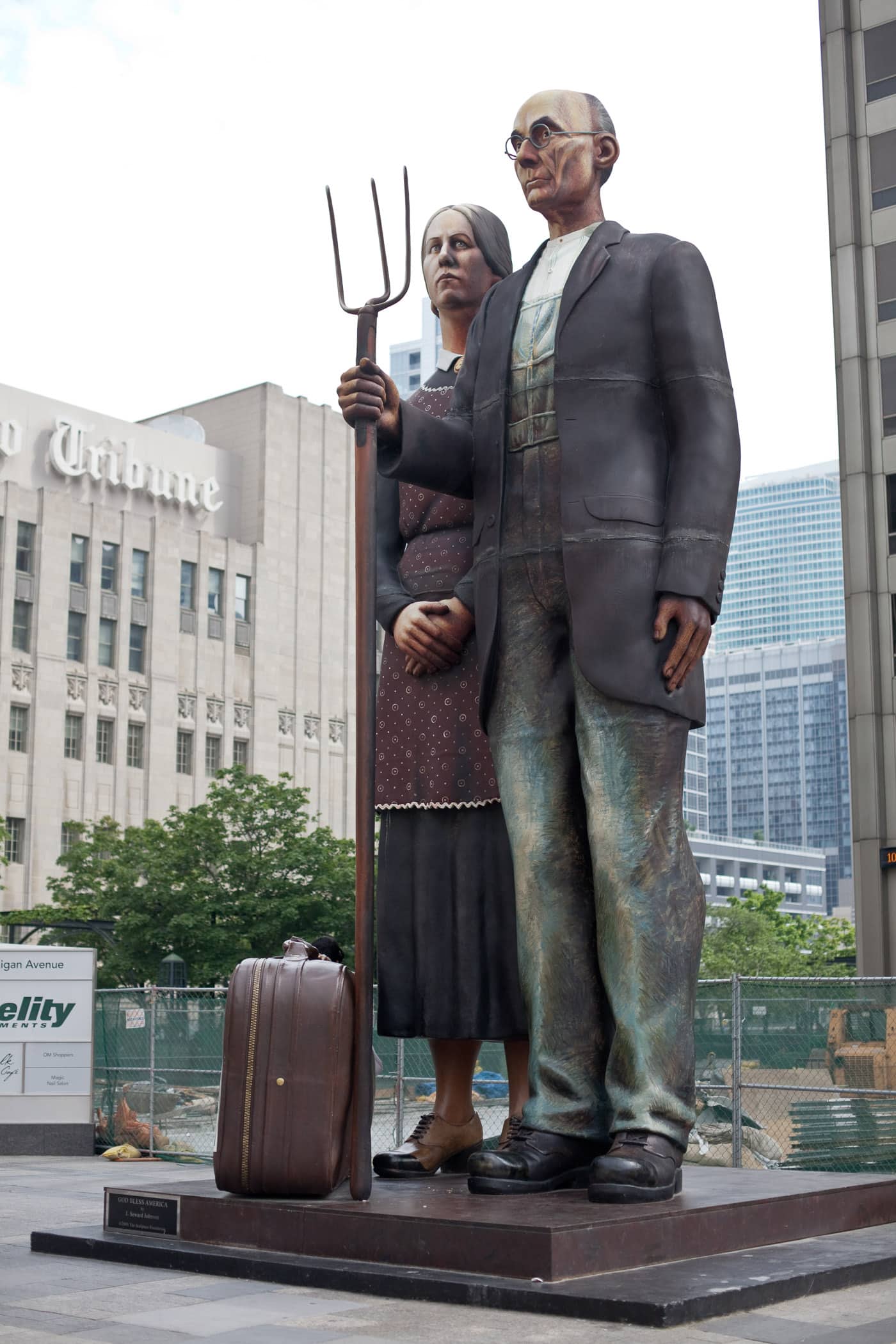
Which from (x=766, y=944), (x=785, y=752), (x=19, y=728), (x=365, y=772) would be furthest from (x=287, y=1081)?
(x=785, y=752)

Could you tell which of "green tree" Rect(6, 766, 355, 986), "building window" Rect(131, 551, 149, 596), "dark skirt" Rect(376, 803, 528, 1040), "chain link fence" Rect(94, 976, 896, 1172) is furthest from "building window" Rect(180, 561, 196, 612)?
"dark skirt" Rect(376, 803, 528, 1040)

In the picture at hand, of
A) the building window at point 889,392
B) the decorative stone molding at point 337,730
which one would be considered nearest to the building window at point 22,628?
the decorative stone molding at point 337,730

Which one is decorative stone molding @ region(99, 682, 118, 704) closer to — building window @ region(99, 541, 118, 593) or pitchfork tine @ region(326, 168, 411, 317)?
building window @ region(99, 541, 118, 593)

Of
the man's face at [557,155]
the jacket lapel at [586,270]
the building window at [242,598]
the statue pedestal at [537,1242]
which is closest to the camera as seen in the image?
the statue pedestal at [537,1242]

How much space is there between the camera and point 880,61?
35.1 meters

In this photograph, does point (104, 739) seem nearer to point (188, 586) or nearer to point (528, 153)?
point (188, 586)

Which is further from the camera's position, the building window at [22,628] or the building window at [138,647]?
the building window at [138,647]

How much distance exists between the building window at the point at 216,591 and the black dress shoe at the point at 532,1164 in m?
59.3

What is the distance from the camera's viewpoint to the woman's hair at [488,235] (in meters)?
6.62

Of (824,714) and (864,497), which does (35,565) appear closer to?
(864,497)

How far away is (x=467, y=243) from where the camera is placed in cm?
663

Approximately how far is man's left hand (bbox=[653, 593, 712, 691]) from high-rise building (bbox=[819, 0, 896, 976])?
1098 inches

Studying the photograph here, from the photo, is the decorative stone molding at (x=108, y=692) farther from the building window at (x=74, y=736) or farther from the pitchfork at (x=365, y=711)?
the pitchfork at (x=365, y=711)

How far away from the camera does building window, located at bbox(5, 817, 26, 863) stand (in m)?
54.9
